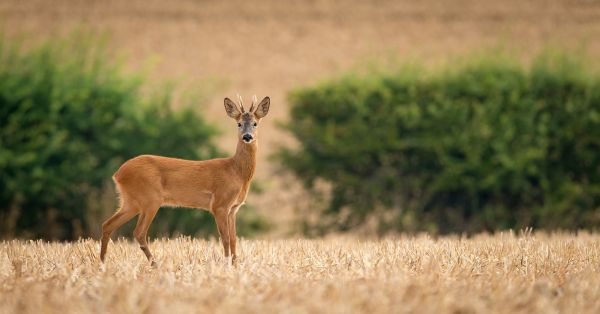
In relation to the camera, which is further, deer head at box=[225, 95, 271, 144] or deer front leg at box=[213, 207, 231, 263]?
deer head at box=[225, 95, 271, 144]

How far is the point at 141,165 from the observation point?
28.3 feet

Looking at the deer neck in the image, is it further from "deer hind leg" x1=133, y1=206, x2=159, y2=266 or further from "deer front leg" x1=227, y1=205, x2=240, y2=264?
"deer hind leg" x1=133, y1=206, x2=159, y2=266

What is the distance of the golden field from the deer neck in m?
0.90

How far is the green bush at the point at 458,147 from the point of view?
18109mm

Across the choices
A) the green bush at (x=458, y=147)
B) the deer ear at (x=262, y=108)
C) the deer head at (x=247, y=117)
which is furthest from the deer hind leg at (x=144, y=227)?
the green bush at (x=458, y=147)

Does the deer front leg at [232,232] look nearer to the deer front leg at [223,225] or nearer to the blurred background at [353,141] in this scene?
the deer front leg at [223,225]

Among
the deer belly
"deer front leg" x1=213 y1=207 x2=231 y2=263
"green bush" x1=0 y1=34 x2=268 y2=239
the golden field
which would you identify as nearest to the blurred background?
"green bush" x1=0 y1=34 x2=268 y2=239

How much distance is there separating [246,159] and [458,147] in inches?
391

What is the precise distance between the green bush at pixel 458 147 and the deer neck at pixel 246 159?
30.8 feet

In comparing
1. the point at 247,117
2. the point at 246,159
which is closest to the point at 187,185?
the point at 246,159

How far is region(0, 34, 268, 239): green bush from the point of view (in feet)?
55.2

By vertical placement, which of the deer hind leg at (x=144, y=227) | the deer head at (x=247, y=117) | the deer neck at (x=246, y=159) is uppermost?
the deer head at (x=247, y=117)

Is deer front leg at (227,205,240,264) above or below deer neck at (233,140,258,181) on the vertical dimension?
below

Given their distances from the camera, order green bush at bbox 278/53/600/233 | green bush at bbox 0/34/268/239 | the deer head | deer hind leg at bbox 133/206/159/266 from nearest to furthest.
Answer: deer hind leg at bbox 133/206/159/266
the deer head
green bush at bbox 0/34/268/239
green bush at bbox 278/53/600/233
